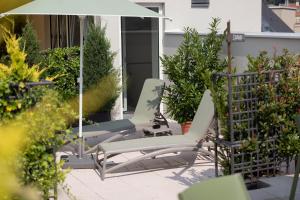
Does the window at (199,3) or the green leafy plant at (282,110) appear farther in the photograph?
the window at (199,3)

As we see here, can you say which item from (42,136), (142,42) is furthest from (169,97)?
(42,136)

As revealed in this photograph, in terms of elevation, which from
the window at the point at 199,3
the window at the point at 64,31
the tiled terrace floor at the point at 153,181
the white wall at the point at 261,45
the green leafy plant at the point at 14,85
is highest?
the window at the point at 199,3

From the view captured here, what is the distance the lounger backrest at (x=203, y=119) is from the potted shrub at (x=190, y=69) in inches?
62.3

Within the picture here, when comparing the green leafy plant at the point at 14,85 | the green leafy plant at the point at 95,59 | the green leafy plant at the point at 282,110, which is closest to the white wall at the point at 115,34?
the green leafy plant at the point at 95,59

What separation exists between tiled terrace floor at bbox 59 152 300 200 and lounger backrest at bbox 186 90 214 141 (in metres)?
0.55

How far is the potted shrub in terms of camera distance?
10.4m

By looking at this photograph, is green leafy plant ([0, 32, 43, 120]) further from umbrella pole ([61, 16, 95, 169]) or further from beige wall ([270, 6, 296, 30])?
beige wall ([270, 6, 296, 30])

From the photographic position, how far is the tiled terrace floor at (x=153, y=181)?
703 centimetres

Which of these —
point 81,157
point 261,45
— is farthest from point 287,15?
point 81,157

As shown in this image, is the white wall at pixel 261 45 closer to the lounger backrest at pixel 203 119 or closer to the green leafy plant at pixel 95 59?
the lounger backrest at pixel 203 119

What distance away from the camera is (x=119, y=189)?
7.50 metres

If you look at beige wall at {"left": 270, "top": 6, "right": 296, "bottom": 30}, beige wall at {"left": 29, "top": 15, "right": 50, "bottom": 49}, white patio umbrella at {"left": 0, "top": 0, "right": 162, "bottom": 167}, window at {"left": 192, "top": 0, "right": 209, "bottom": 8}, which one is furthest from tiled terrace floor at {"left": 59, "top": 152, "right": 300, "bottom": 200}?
beige wall at {"left": 270, "top": 6, "right": 296, "bottom": 30}

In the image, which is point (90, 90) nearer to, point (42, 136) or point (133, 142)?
point (133, 142)

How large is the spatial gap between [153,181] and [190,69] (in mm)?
3537
